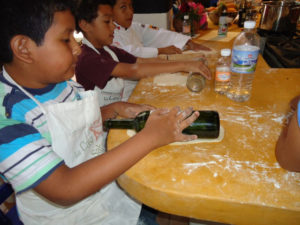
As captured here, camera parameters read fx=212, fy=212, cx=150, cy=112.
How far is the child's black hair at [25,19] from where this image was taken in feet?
1.80

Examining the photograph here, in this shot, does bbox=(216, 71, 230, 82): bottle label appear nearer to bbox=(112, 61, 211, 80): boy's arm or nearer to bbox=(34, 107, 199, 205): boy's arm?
bbox=(112, 61, 211, 80): boy's arm

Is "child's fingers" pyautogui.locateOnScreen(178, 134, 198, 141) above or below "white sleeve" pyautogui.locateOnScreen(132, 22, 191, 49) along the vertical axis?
below

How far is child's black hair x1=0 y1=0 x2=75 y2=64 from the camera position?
1.80 feet

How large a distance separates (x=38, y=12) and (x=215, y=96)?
26.8 inches

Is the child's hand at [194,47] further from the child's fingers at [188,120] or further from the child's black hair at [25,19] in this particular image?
the child's black hair at [25,19]

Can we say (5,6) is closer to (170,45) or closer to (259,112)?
(259,112)

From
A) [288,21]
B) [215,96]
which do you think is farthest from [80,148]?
[288,21]

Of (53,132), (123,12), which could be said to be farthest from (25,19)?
(123,12)

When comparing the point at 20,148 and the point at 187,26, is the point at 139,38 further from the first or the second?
the point at 20,148

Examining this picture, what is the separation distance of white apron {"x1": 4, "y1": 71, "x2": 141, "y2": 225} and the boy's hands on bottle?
228 millimetres

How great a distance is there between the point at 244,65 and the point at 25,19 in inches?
27.3

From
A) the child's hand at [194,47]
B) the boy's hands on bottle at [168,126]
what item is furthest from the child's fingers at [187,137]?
the child's hand at [194,47]

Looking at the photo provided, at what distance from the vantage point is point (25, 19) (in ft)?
1.85

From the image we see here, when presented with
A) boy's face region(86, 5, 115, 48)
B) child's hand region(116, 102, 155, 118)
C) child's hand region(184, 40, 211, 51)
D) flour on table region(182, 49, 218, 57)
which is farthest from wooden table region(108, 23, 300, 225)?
child's hand region(184, 40, 211, 51)
